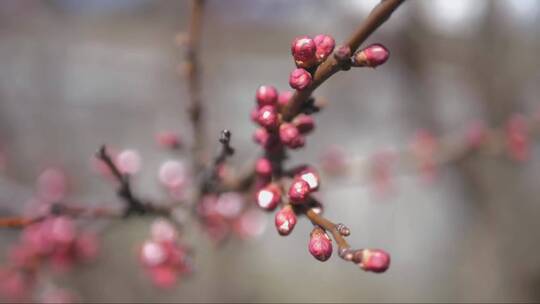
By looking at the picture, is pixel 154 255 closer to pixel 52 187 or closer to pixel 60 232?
pixel 60 232

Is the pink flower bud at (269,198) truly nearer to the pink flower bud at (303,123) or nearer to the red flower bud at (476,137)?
the pink flower bud at (303,123)

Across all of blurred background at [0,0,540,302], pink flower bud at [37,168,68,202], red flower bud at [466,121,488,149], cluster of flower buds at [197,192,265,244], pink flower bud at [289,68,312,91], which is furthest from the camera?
blurred background at [0,0,540,302]

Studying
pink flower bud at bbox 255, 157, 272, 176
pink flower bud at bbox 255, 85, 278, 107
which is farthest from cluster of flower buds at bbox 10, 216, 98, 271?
pink flower bud at bbox 255, 85, 278, 107

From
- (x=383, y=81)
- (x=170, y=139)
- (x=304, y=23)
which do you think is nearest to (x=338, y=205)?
(x=383, y=81)

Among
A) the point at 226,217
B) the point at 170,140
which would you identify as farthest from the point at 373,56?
the point at 226,217

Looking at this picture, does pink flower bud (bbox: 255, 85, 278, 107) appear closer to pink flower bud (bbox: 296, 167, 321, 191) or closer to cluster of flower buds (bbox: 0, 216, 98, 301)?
pink flower bud (bbox: 296, 167, 321, 191)

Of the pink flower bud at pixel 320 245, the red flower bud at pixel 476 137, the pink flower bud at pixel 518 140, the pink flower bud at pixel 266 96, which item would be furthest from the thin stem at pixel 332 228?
the red flower bud at pixel 476 137
